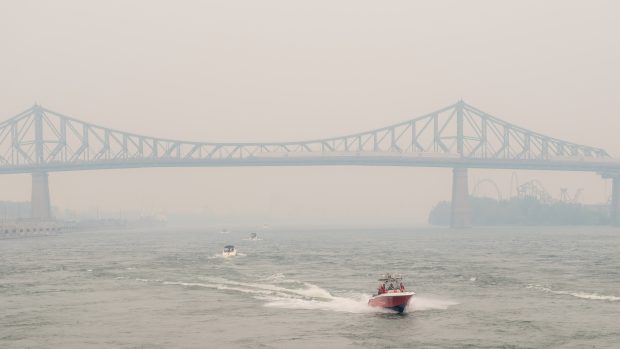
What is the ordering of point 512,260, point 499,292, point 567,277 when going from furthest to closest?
point 512,260
point 567,277
point 499,292

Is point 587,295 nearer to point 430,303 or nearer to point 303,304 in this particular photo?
point 430,303

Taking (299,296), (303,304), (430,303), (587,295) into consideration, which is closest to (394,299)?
(430,303)

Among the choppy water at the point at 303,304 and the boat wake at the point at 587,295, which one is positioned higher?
the boat wake at the point at 587,295

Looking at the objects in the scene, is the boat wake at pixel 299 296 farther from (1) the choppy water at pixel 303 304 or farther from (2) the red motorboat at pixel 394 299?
(2) the red motorboat at pixel 394 299

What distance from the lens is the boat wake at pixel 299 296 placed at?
54.3 meters

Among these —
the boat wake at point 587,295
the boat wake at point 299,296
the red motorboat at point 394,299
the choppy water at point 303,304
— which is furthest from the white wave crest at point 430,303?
the boat wake at point 587,295

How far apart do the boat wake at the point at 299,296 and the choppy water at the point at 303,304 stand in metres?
0.10

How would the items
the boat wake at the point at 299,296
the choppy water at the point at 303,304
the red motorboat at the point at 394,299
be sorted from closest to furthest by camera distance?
1. the choppy water at the point at 303,304
2. the red motorboat at the point at 394,299
3. the boat wake at the point at 299,296

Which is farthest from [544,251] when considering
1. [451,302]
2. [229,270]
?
[451,302]

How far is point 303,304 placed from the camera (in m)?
56.5

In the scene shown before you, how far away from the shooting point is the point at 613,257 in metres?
97.9

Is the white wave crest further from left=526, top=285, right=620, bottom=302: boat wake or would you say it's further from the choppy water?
left=526, top=285, right=620, bottom=302: boat wake

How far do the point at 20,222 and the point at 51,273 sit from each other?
363 ft

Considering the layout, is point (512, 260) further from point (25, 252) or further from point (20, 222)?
point (20, 222)
